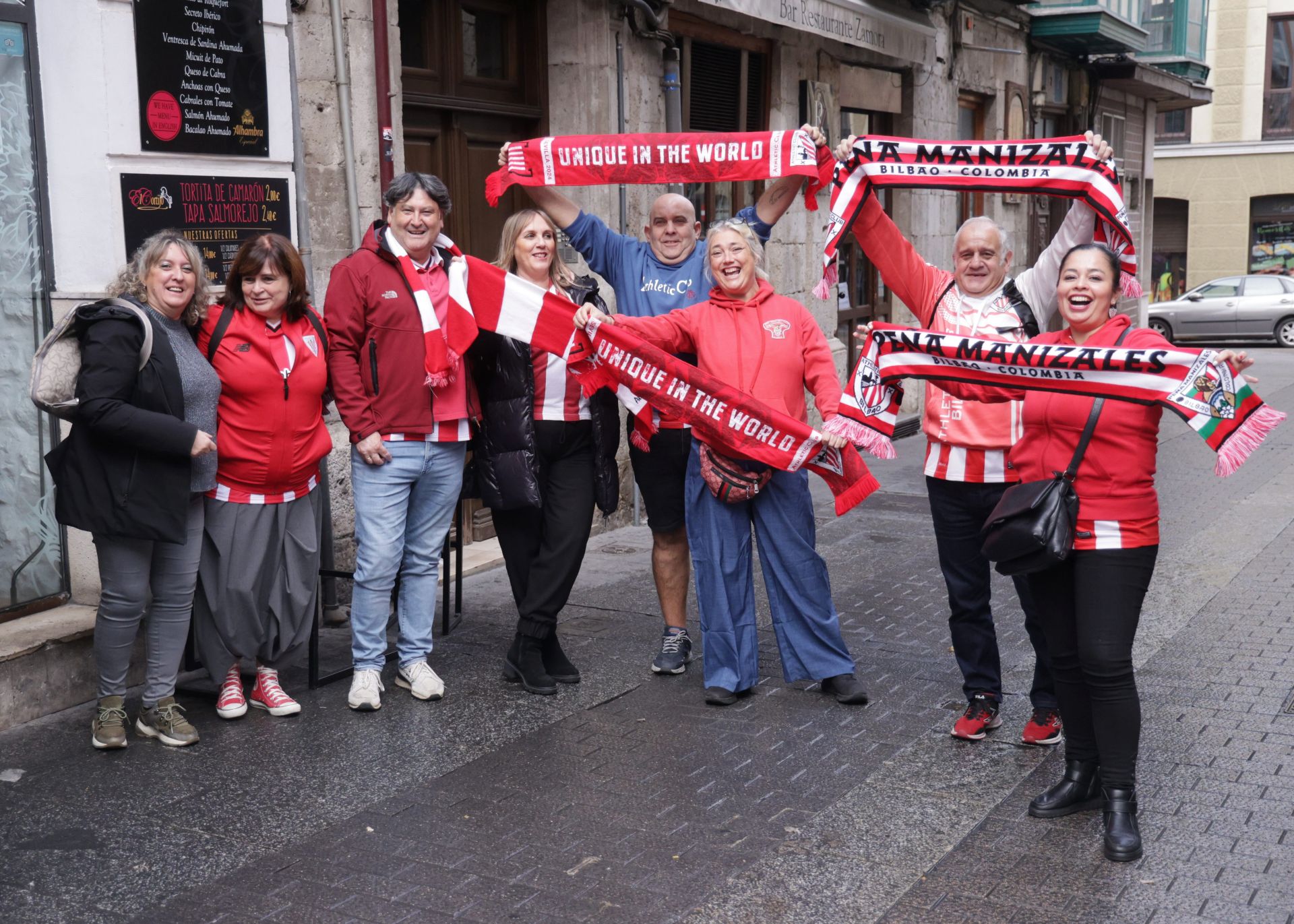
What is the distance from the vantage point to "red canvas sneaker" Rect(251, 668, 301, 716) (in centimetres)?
539

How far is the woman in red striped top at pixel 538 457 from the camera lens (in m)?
5.56

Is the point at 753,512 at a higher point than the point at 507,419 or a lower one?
lower

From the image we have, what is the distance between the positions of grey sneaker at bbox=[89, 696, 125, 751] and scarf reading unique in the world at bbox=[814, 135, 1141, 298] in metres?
3.04

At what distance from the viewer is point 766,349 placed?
5.43 metres

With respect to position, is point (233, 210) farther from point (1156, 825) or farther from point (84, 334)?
point (1156, 825)

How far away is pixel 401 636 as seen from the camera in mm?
5727

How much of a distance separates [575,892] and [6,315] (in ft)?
11.5

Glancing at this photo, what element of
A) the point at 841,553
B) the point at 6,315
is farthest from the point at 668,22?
the point at 6,315

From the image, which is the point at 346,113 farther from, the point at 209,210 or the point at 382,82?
the point at 209,210

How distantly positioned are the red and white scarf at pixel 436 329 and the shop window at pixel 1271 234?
31.2m

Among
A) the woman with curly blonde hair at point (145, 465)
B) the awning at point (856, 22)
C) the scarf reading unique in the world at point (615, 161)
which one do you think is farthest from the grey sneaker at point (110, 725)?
the awning at point (856, 22)

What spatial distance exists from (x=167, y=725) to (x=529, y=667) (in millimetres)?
1422

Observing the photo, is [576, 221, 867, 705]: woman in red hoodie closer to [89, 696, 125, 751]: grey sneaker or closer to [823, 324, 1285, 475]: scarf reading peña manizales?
[823, 324, 1285, 475]: scarf reading peña manizales

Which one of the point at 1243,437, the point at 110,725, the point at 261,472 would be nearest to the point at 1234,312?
the point at 1243,437
